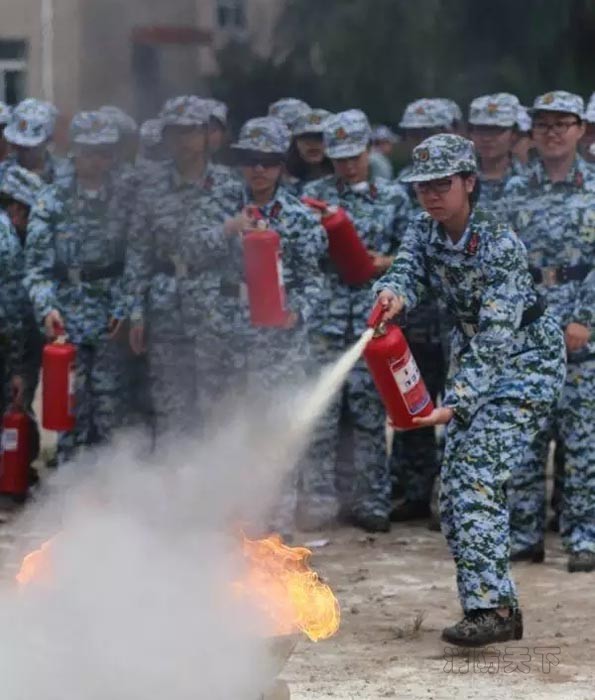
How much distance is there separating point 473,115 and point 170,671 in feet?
15.2

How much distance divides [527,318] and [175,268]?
2.61 m

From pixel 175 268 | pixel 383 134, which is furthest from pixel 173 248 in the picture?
pixel 383 134

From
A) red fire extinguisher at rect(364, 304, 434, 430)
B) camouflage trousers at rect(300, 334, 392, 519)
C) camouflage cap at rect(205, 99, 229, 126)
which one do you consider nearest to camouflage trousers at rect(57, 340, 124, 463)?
camouflage trousers at rect(300, 334, 392, 519)

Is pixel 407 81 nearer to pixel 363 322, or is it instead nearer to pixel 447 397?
pixel 363 322

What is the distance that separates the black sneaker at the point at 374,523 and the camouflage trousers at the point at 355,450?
0.07 feet

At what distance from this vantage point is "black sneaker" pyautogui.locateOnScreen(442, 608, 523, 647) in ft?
21.9

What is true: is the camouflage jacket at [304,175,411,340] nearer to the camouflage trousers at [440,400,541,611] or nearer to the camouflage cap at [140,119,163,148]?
the camouflage cap at [140,119,163,148]

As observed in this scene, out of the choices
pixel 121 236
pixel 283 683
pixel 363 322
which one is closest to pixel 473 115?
pixel 363 322

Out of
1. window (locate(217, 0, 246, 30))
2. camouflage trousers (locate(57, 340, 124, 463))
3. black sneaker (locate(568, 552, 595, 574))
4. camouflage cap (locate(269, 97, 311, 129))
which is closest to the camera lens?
window (locate(217, 0, 246, 30))

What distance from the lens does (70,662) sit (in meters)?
5.29

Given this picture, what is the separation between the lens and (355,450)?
9.25 metres

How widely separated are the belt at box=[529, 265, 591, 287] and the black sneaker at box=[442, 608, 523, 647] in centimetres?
192

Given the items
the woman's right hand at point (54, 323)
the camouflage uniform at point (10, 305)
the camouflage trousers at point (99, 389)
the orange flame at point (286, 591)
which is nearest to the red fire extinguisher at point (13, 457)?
the camouflage uniform at point (10, 305)

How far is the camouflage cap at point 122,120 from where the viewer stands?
26.7 ft
